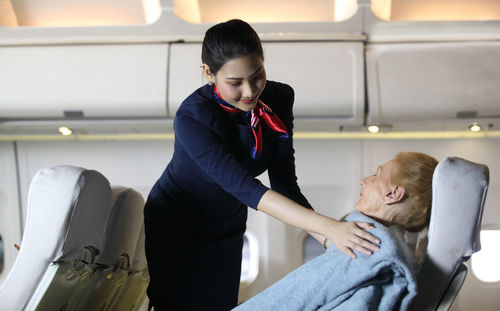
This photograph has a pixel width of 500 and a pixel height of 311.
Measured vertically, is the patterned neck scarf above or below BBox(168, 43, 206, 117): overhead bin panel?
below

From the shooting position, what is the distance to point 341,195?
10.1 ft

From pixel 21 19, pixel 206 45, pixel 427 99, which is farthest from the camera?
pixel 21 19

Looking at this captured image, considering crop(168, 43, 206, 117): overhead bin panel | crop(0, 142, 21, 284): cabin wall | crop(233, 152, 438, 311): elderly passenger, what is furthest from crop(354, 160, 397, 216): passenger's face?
crop(0, 142, 21, 284): cabin wall

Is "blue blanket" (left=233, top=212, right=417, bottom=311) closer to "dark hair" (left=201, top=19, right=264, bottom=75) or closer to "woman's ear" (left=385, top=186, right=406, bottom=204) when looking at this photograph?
"woman's ear" (left=385, top=186, right=406, bottom=204)

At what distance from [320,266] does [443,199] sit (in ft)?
1.12

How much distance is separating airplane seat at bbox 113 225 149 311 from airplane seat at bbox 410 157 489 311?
100 cm

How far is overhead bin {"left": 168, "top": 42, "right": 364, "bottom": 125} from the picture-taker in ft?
8.92

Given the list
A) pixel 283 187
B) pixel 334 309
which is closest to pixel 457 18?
pixel 283 187

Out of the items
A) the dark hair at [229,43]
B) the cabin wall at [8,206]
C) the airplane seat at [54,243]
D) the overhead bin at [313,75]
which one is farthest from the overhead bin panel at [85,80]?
the dark hair at [229,43]

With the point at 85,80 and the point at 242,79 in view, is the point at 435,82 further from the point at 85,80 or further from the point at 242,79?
the point at 85,80

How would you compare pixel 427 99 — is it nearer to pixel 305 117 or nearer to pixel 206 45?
pixel 305 117

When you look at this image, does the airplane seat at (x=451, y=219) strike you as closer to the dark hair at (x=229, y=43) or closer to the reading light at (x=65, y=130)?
the dark hair at (x=229, y=43)

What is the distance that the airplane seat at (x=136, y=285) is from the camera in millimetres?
1889

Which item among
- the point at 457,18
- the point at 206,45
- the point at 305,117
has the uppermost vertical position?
the point at 457,18
